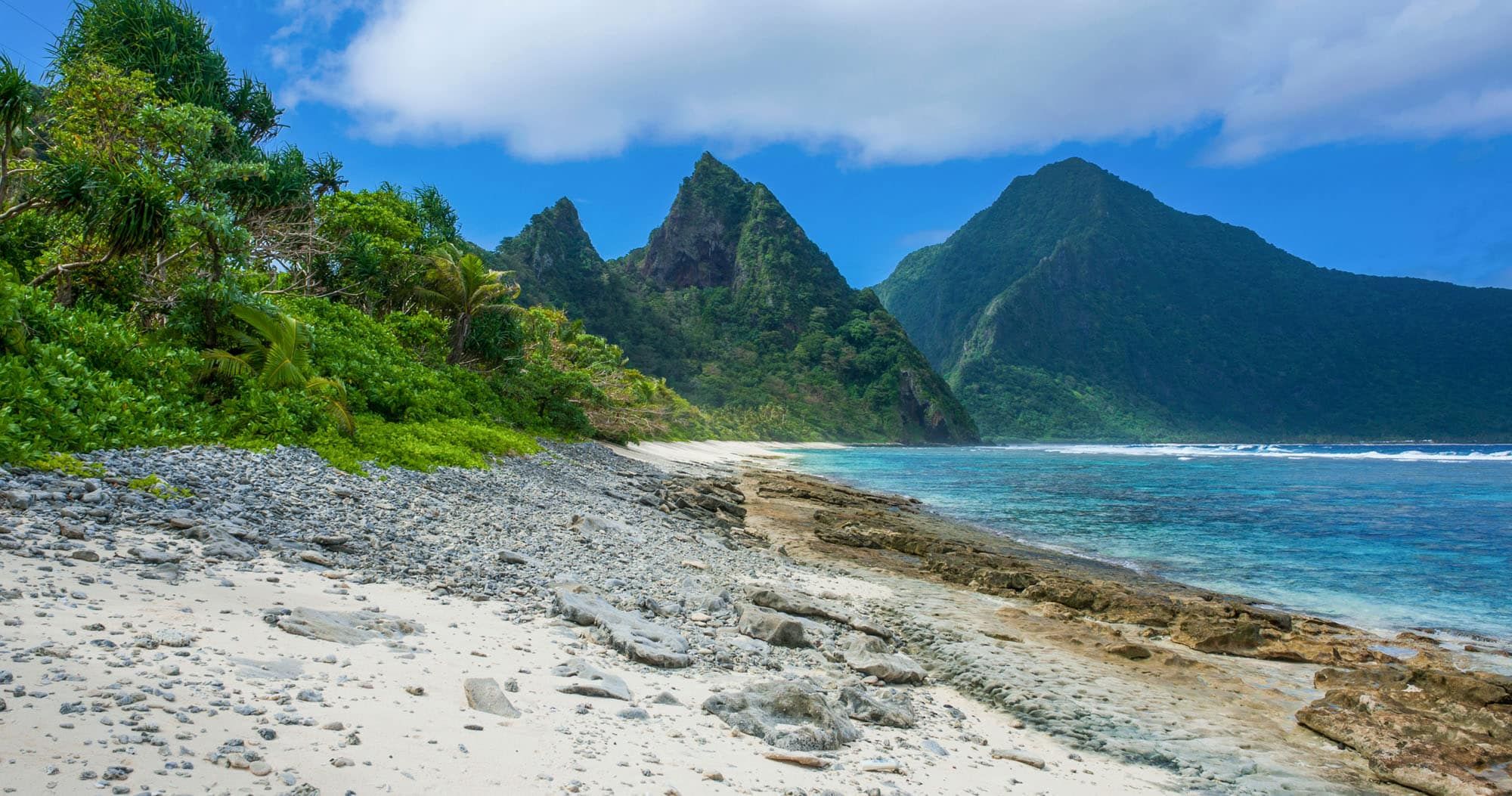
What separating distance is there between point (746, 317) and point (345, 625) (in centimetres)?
14293

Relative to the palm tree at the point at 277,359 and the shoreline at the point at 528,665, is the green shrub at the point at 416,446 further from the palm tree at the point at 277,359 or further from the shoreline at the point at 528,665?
the shoreline at the point at 528,665

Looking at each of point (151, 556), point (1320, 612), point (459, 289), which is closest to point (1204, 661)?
point (1320, 612)

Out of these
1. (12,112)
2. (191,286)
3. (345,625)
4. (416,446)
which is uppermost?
(12,112)

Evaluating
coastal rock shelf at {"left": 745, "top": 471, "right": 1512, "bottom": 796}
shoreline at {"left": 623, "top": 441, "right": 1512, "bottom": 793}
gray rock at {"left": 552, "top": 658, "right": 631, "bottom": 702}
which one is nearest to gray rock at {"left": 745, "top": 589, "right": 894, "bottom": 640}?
coastal rock shelf at {"left": 745, "top": 471, "right": 1512, "bottom": 796}

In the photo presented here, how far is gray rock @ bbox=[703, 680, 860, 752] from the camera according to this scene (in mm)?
5102

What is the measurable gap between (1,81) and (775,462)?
163ft

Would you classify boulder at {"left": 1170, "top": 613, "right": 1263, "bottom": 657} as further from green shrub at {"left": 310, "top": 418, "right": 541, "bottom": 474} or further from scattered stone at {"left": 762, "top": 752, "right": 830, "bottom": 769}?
green shrub at {"left": 310, "top": 418, "right": 541, "bottom": 474}

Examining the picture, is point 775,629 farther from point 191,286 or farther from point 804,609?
point 191,286

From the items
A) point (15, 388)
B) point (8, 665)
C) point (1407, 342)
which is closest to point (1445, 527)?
point (8, 665)

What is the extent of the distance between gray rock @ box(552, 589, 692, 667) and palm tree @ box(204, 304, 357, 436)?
27.2 feet

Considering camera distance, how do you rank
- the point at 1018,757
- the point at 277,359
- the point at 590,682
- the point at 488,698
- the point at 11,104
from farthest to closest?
the point at 277,359 → the point at 11,104 → the point at 1018,757 → the point at 590,682 → the point at 488,698

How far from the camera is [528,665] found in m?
5.55

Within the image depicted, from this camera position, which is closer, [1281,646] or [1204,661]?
[1204,661]

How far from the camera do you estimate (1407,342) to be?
7594 inches
